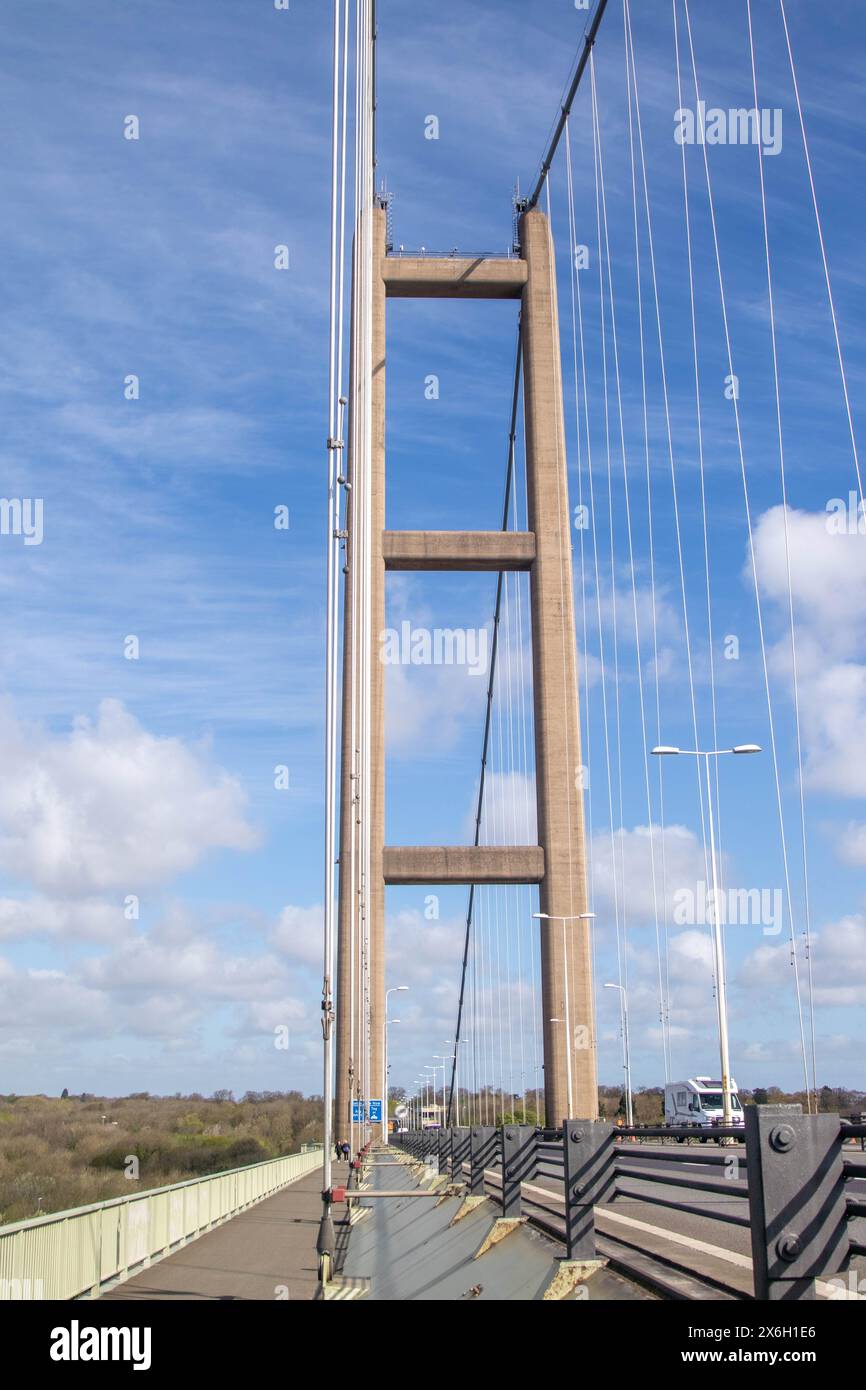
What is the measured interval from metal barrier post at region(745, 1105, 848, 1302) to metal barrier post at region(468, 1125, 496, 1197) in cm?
683

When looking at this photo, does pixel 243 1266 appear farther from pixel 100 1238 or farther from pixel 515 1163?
pixel 515 1163

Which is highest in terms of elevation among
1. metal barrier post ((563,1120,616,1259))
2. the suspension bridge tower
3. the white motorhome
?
the suspension bridge tower

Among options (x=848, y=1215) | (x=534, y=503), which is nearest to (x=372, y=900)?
(x=534, y=503)

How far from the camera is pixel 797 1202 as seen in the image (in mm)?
3672

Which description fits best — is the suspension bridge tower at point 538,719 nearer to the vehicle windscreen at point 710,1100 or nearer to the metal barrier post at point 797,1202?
the vehicle windscreen at point 710,1100

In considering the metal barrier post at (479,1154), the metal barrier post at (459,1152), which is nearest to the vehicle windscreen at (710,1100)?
the metal barrier post at (459,1152)

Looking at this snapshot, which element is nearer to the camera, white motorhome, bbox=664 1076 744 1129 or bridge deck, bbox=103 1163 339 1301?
bridge deck, bbox=103 1163 339 1301

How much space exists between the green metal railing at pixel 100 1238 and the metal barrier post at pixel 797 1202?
21.3 ft

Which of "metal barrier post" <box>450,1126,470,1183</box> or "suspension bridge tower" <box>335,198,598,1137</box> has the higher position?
"suspension bridge tower" <box>335,198,598,1137</box>

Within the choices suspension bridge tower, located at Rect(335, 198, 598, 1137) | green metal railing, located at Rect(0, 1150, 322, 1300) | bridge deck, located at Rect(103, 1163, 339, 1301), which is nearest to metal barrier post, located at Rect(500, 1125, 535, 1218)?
bridge deck, located at Rect(103, 1163, 339, 1301)

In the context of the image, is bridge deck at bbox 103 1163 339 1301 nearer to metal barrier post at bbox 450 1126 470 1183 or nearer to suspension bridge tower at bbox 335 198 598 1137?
metal barrier post at bbox 450 1126 470 1183

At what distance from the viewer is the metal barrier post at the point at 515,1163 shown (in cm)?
796

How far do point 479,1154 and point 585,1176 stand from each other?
580 centimetres

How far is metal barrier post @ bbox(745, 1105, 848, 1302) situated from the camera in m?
3.66
